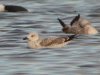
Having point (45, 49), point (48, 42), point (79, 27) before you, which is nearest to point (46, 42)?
point (48, 42)

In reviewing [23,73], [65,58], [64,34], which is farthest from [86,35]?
[23,73]

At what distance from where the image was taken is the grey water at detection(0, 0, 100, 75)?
11716 mm

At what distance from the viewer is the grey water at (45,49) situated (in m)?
11.7

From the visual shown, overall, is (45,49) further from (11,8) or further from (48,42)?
(11,8)

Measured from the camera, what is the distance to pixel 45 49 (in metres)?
13.8

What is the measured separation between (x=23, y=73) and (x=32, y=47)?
2.39 meters

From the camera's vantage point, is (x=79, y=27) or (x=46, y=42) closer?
(x=46, y=42)

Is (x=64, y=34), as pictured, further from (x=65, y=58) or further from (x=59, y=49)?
(x=65, y=58)

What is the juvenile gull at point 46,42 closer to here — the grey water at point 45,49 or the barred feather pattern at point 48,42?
the barred feather pattern at point 48,42

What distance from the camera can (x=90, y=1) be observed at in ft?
72.0

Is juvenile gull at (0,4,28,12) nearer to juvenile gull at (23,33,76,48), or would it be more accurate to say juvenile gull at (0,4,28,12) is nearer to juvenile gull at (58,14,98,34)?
juvenile gull at (58,14,98,34)

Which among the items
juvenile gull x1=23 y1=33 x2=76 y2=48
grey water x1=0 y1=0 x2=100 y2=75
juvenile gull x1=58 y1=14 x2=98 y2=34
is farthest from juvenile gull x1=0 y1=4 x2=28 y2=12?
juvenile gull x1=23 y1=33 x2=76 y2=48

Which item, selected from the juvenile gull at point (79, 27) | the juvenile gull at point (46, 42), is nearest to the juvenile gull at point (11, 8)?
the juvenile gull at point (79, 27)

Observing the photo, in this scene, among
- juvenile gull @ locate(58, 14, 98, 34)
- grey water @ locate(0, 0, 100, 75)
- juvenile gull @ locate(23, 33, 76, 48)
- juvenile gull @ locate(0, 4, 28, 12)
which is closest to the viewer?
grey water @ locate(0, 0, 100, 75)
